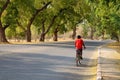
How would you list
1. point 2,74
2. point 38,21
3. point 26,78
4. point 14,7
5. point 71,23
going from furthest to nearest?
point 71,23, point 38,21, point 14,7, point 2,74, point 26,78

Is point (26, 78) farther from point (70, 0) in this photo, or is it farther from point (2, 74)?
point (70, 0)

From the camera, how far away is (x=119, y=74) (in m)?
17.1

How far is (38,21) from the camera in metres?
82.9

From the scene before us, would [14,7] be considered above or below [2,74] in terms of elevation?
above

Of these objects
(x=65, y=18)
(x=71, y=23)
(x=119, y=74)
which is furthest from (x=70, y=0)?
(x=119, y=74)

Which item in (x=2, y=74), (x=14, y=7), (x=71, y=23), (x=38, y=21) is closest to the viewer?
(x=2, y=74)

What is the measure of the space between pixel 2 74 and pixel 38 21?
220ft

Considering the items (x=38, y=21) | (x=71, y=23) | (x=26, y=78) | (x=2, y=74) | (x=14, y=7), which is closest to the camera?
(x=26, y=78)

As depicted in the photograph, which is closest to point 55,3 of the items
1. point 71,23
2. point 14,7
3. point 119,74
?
point 14,7

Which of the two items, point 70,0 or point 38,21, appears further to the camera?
point 38,21

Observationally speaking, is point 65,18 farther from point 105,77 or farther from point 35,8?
point 105,77

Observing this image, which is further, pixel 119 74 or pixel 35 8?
pixel 35 8

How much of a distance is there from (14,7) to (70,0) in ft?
33.9

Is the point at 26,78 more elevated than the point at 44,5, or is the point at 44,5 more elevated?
the point at 44,5
